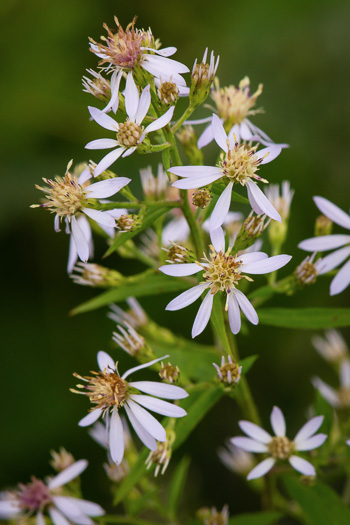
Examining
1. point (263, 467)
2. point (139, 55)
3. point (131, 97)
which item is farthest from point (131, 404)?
point (139, 55)

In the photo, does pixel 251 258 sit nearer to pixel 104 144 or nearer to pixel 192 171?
pixel 192 171

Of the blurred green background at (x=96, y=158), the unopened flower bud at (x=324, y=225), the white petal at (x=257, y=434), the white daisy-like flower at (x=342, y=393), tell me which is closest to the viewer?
the white petal at (x=257, y=434)

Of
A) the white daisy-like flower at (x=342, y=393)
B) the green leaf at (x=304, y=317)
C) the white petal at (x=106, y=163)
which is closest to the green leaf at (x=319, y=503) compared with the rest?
the green leaf at (x=304, y=317)

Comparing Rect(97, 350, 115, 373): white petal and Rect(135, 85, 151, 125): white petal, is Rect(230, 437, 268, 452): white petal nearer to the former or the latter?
Rect(97, 350, 115, 373): white petal

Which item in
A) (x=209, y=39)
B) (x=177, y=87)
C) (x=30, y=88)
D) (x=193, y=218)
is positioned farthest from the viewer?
(x=209, y=39)

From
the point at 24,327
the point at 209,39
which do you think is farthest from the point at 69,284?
the point at 209,39

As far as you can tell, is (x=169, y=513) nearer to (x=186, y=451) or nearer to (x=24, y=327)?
(x=186, y=451)

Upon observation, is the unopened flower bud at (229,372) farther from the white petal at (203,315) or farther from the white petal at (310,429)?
the white petal at (310,429)
